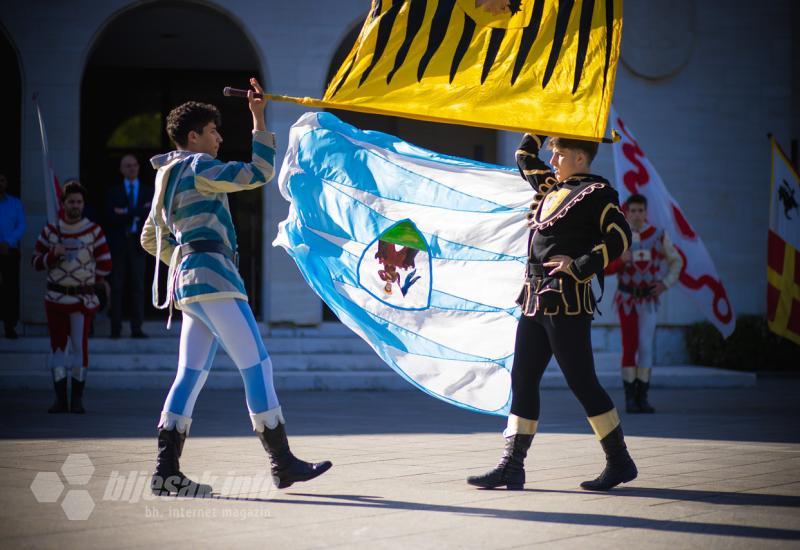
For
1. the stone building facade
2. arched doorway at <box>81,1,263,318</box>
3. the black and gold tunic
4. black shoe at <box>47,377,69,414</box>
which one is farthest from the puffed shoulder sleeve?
arched doorway at <box>81,1,263,318</box>

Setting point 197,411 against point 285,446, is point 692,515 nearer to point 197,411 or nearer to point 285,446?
point 285,446

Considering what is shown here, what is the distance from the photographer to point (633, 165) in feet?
41.5

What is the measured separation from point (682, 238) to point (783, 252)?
1.29 meters

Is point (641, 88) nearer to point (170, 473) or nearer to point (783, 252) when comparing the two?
point (783, 252)

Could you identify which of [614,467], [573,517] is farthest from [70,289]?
[573,517]

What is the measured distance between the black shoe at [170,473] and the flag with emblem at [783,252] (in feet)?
22.1

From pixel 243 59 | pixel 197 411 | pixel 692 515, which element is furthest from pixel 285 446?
pixel 243 59

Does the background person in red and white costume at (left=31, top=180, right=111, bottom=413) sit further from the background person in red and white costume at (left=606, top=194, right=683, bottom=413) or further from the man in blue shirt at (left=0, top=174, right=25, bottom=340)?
the background person in red and white costume at (left=606, top=194, right=683, bottom=413)

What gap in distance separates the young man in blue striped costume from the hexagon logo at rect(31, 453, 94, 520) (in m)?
0.45

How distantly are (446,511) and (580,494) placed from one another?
37.9 inches

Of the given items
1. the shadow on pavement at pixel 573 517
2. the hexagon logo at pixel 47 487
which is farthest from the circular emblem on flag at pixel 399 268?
the hexagon logo at pixel 47 487

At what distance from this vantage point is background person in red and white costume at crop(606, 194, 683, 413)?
1173 cm

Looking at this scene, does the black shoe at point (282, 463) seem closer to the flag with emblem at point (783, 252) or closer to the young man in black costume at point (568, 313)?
the young man in black costume at point (568, 313)

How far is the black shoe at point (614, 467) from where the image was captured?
21.1 feet
